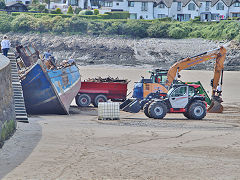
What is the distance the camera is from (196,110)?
22.1 meters

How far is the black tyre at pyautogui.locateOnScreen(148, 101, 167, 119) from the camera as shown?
21.7 meters

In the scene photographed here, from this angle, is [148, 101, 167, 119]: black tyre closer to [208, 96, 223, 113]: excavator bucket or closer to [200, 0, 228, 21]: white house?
[208, 96, 223, 113]: excavator bucket

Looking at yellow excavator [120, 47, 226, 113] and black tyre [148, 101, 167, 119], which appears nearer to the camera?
black tyre [148, 101, 167, 119]

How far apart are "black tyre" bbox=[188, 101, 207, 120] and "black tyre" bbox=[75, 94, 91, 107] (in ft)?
21.6

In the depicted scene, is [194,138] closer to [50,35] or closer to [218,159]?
[218,159]

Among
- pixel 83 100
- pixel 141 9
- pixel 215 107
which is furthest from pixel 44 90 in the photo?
pixel 141 9

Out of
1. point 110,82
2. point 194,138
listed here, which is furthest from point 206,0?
point 194,138

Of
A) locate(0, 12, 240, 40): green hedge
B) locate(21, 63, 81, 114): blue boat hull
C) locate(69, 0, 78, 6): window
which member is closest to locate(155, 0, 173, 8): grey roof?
locate(0, 12, 240, 40): green hedge

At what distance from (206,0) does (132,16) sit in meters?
12.1

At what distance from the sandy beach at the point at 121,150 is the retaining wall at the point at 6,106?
0.97ft

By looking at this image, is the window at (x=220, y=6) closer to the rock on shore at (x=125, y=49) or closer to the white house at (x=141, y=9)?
the white house at (x=141, y=9)

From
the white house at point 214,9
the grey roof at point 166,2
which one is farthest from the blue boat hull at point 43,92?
the white house at point 214,9

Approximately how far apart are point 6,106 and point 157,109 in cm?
830

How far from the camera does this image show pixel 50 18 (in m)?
74.2
